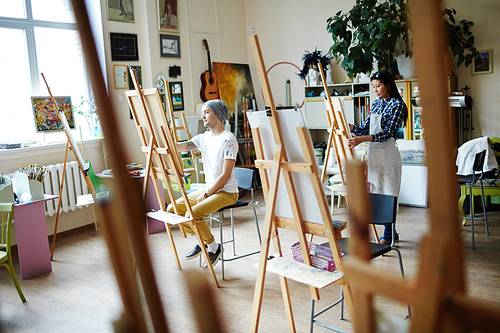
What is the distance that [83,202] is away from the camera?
12.1ft

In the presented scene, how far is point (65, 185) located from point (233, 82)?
293 cm

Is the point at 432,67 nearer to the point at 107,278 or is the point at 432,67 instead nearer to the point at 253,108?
the point at 107,278

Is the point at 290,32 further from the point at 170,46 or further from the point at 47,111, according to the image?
the point at 47,111

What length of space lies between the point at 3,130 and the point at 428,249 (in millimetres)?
4692

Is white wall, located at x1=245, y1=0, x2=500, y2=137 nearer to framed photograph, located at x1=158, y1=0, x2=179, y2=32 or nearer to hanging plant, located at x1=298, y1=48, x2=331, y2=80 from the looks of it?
hanging plant, located at x1=298, y1=48, x2=331, y2=80

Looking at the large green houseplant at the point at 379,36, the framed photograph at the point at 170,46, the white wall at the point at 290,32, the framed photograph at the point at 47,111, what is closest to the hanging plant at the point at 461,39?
the large green houseplant at the point at 379,36

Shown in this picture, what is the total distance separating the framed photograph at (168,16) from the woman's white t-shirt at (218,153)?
8.86 ft

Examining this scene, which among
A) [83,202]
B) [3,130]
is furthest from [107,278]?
[3,130]

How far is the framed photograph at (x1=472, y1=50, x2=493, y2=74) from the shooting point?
187 inches

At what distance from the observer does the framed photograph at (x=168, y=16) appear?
5258mm

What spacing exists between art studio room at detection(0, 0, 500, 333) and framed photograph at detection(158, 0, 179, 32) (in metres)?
0.02

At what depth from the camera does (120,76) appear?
4.91 m

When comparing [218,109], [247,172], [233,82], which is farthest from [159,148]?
[233,82]

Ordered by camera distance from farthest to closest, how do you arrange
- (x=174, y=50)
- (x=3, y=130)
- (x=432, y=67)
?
(x=174, y=50) → (x=3, y=130) → (x=432, y=67)
